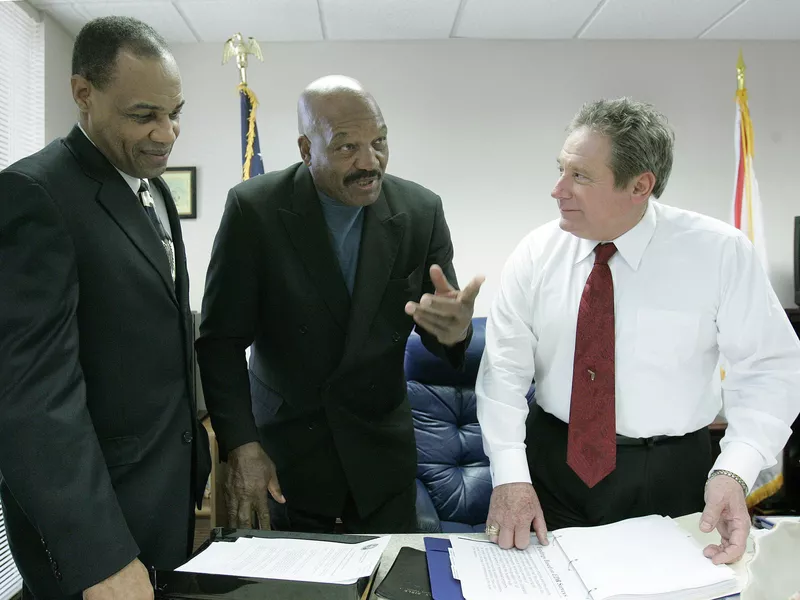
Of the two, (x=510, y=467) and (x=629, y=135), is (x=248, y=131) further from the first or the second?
(x=510, y=467)

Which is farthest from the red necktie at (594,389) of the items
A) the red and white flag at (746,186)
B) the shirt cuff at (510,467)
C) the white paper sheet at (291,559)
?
the red and white flag at (746,186)

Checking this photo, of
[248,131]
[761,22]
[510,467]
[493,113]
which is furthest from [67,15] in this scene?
[761,22]

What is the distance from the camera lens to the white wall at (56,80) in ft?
9.86

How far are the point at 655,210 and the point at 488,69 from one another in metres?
2.47

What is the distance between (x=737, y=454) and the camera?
3.72ft

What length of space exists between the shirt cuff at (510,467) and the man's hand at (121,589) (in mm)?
657

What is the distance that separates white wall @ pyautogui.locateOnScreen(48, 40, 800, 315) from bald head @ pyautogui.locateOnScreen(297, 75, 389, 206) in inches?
91.3

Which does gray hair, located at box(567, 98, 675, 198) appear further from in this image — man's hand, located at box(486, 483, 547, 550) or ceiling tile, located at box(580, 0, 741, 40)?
ceiling tile, located at box(580, 0, 741, 40)

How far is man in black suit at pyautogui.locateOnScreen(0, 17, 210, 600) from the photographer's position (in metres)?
0.82

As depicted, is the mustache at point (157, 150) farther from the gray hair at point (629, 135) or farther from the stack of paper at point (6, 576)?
the stack of paper at point (6, 576)

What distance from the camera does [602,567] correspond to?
3.09ft

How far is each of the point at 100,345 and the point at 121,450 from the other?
7.1 inches

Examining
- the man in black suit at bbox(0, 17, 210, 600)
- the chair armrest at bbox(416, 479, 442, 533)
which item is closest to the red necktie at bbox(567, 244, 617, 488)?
the man in black suit at bbox(0, 17, 210, 600)

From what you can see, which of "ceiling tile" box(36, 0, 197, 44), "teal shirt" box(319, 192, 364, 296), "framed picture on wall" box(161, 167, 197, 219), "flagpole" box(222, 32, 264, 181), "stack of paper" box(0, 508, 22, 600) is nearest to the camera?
"teal shirt" box(319, 192, 364, 296)
